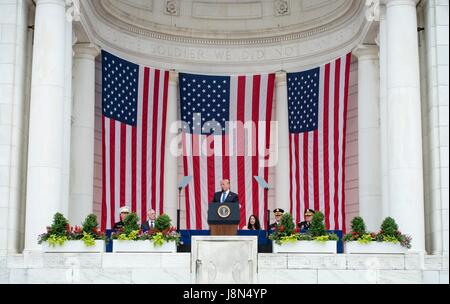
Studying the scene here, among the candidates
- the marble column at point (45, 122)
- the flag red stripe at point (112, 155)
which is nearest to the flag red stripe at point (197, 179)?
the flag red stripe at point (112, 155)

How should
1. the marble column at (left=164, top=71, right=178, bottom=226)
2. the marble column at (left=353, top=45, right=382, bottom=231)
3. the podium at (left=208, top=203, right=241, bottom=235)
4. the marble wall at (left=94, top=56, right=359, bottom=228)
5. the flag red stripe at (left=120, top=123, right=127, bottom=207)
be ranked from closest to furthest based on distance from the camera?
the podium at (left=208, top=203, right=241, bottom=235) → the marble column at (left=353, top=45, right=382, bottom=231) → the flag red stripe at (left=120, top=123, right=127, bottom=207) → the marble wall at (left=94, top=56, right=359, bottom=228) → the marble column at (left=164, top=71, right=178, bottom=226)

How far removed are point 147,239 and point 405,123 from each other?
368 inches

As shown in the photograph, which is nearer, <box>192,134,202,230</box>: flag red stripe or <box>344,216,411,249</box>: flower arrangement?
<box>344,216,411,249</box>: flower arrangement

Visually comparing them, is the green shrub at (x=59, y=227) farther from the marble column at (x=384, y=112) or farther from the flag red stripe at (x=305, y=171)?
the flag red stripe at (x=305, y=171)

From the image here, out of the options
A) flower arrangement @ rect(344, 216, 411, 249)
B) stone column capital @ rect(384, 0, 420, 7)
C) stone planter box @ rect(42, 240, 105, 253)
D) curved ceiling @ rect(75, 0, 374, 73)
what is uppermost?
curved ceiling @ rect(75, 0, 374, 73)

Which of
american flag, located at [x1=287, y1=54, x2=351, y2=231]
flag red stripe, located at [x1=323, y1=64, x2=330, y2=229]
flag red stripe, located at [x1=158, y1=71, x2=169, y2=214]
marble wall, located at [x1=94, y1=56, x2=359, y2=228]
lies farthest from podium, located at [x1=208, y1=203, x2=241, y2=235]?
marble wall, located at [x1=94, y1=56, x2=359, y2=228]

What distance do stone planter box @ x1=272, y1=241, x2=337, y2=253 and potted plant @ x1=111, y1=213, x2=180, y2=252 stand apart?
3106mm

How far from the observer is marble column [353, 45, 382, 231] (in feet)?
113

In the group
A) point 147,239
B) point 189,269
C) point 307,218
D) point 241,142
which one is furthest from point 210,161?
point 189,269

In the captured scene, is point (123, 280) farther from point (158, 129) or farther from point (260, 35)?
point (260, 35)

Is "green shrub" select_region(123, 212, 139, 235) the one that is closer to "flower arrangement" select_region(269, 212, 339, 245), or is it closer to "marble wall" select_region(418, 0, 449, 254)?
"flower arrangement" select_region(269, 212, 339, 245)

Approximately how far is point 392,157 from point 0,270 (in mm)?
12843

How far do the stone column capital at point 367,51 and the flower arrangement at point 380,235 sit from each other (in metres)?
10.6

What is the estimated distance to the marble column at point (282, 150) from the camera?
3831 cm
